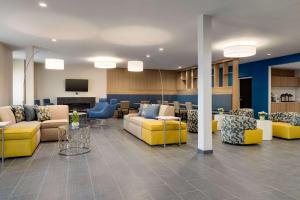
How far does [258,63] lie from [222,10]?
274 inches

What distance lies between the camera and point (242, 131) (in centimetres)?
527

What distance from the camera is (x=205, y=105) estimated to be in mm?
4543

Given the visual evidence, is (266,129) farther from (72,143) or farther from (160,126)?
(72,143)

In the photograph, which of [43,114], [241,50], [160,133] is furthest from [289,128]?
[43,114]

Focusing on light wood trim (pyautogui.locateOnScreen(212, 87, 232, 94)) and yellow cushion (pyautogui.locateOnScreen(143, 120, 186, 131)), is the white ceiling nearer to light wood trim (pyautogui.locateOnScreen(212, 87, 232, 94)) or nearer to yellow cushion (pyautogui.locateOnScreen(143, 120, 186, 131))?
light wood trim (pyautogui.locateOnScreen(212, 87, 232, 94))

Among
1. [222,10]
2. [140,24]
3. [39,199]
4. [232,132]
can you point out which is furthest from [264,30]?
[39,199]

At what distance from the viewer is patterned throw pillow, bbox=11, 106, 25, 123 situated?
560 centimetres

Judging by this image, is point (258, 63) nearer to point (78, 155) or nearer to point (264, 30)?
point (264, 30)

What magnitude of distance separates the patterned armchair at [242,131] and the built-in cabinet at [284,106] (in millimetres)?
5259

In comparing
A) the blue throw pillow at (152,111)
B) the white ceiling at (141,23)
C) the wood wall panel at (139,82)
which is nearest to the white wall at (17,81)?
the white ceiling at (141,23)

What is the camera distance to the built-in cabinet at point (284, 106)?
32.4 ft

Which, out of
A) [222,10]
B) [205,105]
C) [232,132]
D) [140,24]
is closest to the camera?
[222,10]

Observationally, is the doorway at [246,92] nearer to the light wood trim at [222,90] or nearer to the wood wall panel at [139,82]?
the light wood trim at [222,90]

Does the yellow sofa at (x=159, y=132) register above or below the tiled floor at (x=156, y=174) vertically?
above
